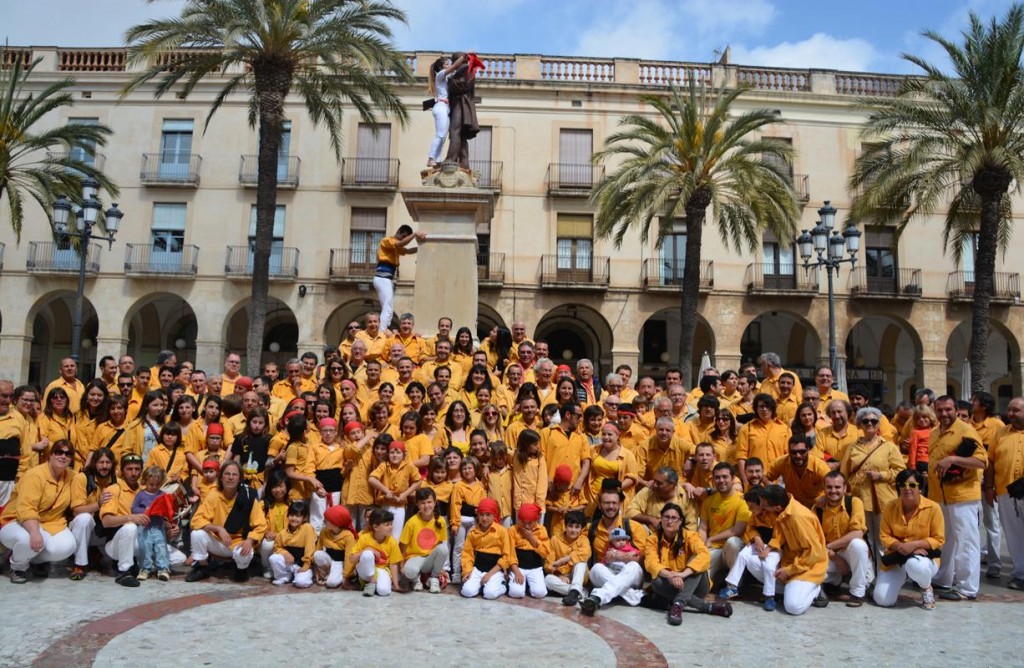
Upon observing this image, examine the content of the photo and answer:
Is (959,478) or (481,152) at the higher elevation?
(481,152)

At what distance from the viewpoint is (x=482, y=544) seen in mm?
6750

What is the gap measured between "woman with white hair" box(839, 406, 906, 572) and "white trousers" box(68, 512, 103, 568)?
6844 mm

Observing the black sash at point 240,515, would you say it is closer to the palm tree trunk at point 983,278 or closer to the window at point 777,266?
the palm tree trunk at point 983,278

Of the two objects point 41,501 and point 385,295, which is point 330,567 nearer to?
point 41,501

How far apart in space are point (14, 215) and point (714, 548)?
20876mm

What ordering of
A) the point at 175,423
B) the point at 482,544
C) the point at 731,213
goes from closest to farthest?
the point at 482,544 → the point at 175,423 → the point at 731,213

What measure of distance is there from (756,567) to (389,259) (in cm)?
773

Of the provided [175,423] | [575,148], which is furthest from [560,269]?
[175,423]

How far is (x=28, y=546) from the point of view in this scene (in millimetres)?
6574

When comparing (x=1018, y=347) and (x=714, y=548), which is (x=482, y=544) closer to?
(x=714, y=548)

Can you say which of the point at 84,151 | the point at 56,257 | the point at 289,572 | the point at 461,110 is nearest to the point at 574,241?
the point at 461,110

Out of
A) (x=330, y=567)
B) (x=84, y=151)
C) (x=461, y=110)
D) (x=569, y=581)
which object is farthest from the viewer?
(x=84, y=151)

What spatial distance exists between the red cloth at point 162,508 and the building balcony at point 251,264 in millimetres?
20200

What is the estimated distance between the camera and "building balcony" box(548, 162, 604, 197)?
1060 inches
